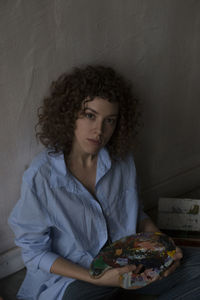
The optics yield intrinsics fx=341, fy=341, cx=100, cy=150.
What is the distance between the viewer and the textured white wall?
51.1 inches

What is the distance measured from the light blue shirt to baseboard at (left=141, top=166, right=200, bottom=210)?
71 centimetres

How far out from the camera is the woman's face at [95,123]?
129 cm

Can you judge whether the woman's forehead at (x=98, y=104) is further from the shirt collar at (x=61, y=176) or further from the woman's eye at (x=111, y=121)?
the shirt collar at (x=61, y=176)

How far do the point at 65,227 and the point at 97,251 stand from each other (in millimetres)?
195

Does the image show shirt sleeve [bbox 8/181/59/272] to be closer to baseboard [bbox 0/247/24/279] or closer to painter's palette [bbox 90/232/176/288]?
painter's palette [bbox 90/232/176/288]

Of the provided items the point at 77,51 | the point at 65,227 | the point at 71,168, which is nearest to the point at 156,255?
the point at 65,227

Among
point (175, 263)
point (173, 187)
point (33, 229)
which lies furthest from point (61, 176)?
point (173, 187)

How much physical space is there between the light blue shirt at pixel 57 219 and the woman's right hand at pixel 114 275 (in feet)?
0.52

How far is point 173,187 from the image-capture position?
229cm

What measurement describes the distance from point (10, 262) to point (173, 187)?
1158 millimetres

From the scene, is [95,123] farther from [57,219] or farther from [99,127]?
[57,219]

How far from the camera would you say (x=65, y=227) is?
135 centimetres

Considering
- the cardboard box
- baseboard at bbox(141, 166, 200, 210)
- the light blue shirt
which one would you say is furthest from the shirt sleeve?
baseboard at bbox(141, 166, 200, 210)

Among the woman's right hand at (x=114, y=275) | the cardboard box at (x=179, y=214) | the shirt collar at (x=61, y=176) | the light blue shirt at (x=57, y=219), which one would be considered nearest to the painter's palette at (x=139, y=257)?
the woman's right hand at (x=114, y=275)
